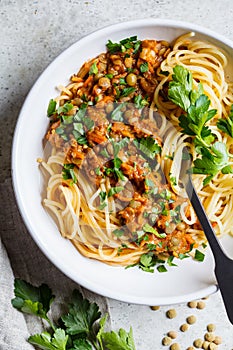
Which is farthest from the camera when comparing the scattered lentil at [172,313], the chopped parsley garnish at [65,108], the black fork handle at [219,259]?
the scattered lentil at [172,313]

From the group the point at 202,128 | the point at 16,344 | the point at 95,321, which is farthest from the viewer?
the point at 95,321

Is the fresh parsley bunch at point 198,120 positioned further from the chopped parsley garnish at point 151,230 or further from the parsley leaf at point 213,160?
the chopped parsley garnish at point 151,230

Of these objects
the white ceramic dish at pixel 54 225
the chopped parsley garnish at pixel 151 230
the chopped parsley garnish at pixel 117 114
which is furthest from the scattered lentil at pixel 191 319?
the chopped parsley garnish at pixel 117 114

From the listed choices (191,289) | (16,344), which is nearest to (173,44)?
(191,289)

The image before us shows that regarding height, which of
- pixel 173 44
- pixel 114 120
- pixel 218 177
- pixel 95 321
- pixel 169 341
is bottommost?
pixel 169 341

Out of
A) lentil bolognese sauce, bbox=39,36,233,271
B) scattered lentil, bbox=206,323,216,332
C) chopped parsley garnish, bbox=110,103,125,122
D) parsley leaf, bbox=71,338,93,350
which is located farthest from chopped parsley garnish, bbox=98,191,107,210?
scattered lentil, bbox=206,323,216,332

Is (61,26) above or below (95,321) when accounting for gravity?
above

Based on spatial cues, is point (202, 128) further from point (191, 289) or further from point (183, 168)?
point (191, 289)
